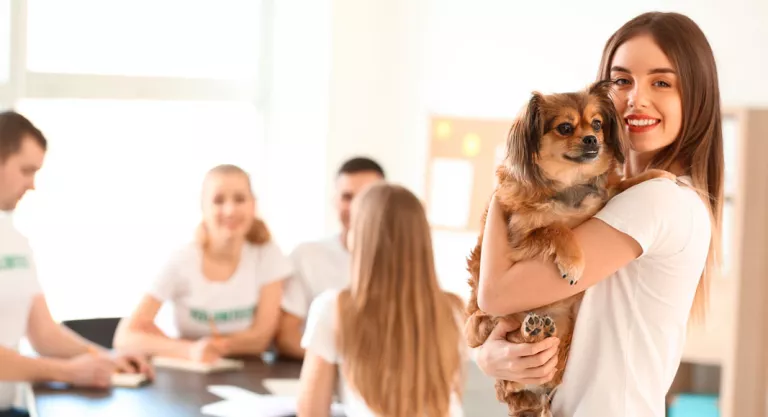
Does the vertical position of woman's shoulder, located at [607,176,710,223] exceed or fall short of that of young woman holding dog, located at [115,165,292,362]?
it exceeds it

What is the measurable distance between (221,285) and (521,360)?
220 cm

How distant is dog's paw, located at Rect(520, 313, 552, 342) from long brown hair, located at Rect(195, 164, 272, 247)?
2.25m

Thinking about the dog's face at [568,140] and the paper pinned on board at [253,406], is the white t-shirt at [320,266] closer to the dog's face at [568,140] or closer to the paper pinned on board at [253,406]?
the paper pinned on board at [253,406]

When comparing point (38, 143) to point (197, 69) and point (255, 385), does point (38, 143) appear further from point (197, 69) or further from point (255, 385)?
point (197, 69)

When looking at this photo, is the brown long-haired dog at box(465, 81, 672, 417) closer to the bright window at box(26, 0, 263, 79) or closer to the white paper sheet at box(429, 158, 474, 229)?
the white paper sheet at box(429, 158, 474, 229)

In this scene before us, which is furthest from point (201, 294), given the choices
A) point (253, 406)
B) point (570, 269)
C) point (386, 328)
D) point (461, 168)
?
point (570, 269)

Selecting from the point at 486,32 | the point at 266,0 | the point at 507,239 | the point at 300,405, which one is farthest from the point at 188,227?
the point at 507,239

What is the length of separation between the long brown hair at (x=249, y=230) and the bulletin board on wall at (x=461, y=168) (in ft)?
5.06

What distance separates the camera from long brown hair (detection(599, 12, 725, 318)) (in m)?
1.77

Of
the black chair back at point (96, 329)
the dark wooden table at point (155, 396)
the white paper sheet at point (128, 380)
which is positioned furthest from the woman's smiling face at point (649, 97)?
the black chair back at point (96, 329)

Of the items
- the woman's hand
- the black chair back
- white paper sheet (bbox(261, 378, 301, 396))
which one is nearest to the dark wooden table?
white paper sheet (bbox(261, 378, 301, 396))

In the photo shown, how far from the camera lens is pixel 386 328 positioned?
8.85ft

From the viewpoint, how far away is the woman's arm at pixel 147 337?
356 centimetres

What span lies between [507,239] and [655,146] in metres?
0.34
